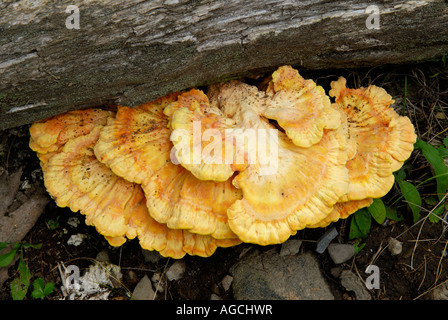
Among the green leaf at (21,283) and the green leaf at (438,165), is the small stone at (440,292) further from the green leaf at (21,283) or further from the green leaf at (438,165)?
the green leaf at (21,283)

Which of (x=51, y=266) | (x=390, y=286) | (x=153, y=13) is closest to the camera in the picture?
(x=153, y=13)

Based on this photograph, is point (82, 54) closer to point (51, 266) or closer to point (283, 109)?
point (283, 109)

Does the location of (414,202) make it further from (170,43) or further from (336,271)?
(170,43)

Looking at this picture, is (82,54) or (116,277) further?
(116,277)

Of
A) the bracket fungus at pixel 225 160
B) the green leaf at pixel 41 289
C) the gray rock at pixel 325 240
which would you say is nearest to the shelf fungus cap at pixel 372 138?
the bracket fungus at pixel 225 160

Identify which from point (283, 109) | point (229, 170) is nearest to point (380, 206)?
point (283, 109)

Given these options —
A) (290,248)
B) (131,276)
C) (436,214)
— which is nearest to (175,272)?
(131,276)

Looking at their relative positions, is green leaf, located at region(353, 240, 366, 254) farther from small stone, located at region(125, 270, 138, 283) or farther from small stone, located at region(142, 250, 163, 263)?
small stone, located at region(125, 270, 138, 283)
